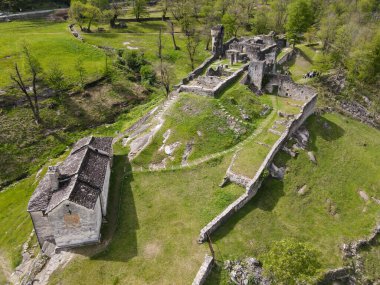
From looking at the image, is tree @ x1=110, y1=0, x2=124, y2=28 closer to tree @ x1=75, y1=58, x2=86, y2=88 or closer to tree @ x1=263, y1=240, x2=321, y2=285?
tree @ x1=75, y1=58, x2=86, y2=88

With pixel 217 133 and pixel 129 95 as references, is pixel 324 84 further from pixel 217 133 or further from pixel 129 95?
pixel 129 95

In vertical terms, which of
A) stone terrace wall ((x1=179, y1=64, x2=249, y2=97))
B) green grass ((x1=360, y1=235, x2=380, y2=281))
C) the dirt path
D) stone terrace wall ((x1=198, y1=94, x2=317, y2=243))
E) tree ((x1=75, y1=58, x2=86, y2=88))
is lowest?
green grass ((x1=360, y1=235, x2=380, y2=281))

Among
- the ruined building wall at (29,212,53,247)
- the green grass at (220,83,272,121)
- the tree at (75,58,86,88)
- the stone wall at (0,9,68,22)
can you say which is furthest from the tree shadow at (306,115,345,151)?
the stone wall at (0,9,68,22)

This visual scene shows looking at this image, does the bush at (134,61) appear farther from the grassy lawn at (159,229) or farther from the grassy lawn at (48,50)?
the grassy lawn at (159,229)

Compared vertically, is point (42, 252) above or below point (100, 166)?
below

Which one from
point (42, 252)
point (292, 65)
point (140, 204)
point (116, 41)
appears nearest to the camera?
point (42, 252)

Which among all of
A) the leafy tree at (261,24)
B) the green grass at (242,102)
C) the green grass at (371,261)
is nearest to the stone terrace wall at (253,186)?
the green grass at (242,102)

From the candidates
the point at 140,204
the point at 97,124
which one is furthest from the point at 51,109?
the point at 140,204
